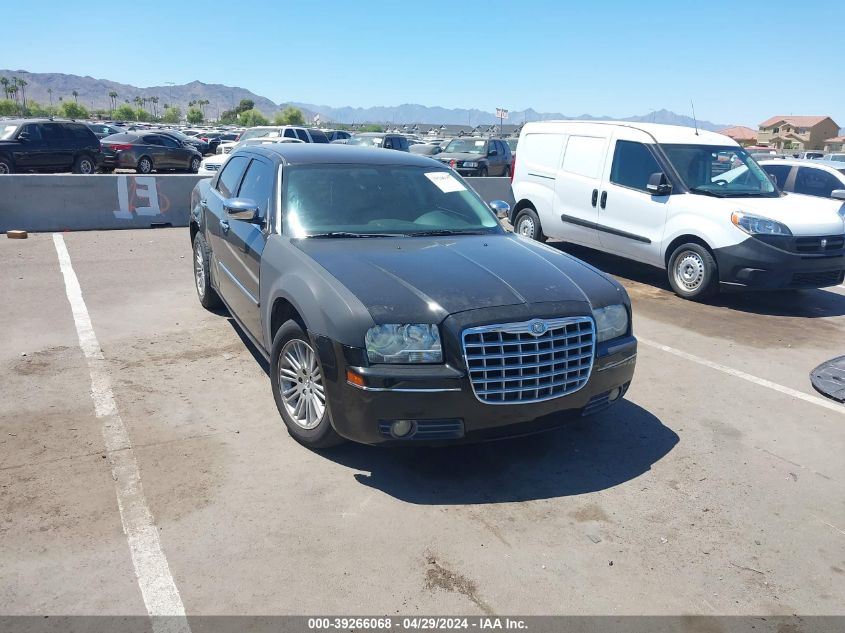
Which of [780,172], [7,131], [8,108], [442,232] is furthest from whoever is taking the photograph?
[8,108]

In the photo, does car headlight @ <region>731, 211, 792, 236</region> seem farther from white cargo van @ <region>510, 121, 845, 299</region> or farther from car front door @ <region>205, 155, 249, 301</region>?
car front door @ <region>205, 155, 249, 301</region>

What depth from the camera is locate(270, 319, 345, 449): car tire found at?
13.3 ft

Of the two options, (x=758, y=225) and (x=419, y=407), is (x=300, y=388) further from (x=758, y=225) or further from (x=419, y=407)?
(x=758, y=225)

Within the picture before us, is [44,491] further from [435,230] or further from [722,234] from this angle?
[722,234]

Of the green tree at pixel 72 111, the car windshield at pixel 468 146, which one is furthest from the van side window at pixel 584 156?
the green tree at pixel 72 111

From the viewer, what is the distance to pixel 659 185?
340 inches

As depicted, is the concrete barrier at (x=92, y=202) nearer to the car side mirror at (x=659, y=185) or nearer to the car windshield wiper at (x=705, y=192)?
the car side mirror at (x=659, y=185)

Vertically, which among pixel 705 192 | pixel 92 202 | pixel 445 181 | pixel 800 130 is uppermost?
pixel 800 130

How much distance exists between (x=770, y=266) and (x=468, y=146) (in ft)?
53.4

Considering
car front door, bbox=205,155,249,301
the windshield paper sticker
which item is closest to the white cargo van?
the windshield paper sticker

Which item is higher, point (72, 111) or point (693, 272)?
point (693, 272)

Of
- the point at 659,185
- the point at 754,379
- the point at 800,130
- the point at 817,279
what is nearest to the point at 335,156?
the point at 754,379

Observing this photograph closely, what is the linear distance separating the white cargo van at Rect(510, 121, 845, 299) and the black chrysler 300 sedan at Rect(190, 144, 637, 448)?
13.3ft

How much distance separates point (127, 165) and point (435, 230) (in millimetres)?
20733
